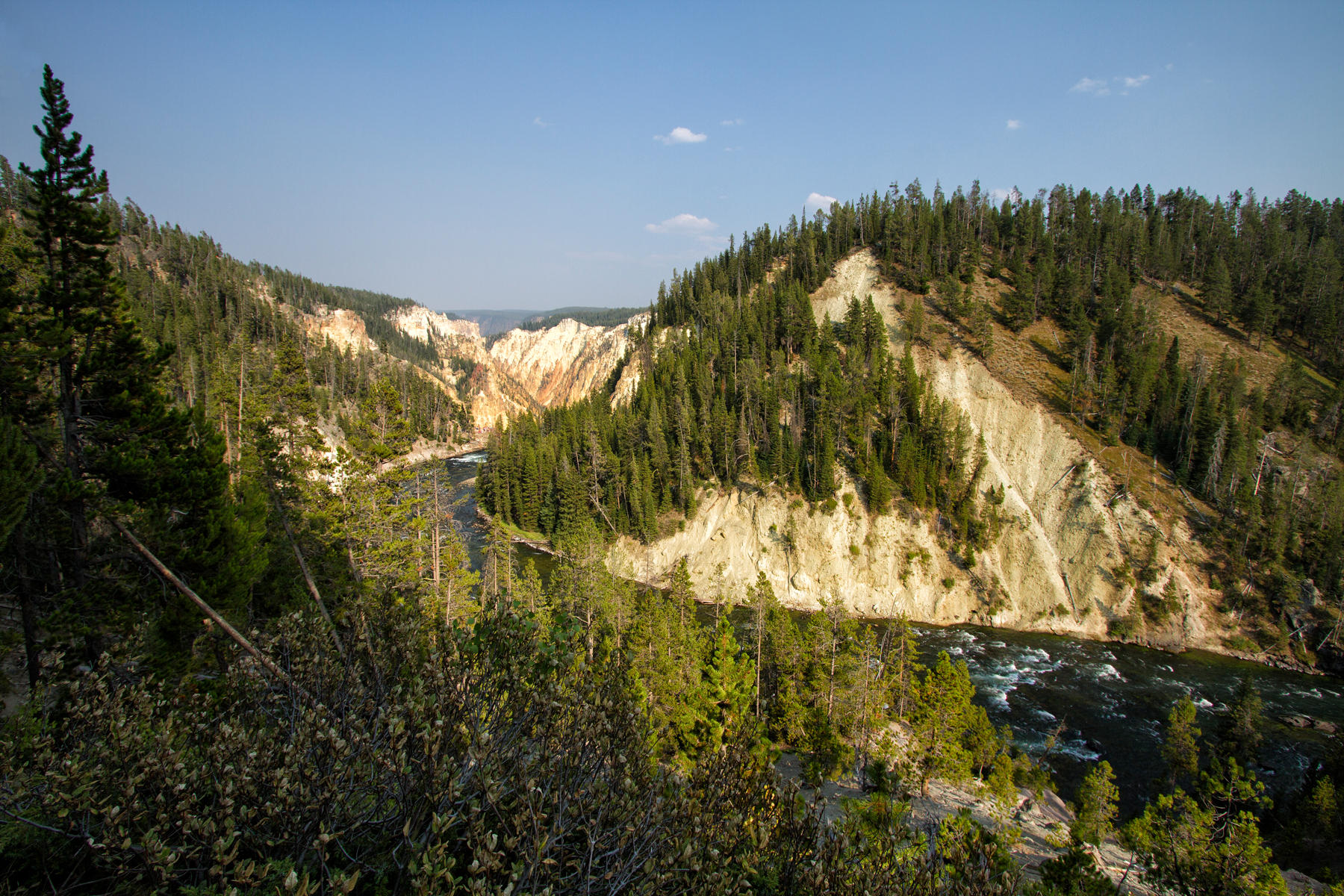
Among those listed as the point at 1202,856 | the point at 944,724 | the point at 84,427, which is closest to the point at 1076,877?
the point at 1202,856

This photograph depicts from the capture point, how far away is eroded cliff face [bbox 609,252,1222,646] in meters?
54.1

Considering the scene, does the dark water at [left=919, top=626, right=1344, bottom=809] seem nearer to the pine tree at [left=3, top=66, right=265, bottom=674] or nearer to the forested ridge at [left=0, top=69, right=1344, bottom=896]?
the forested ridge at [left=0, top=69, right=1344, bottom=896]

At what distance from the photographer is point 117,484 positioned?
1394 cm

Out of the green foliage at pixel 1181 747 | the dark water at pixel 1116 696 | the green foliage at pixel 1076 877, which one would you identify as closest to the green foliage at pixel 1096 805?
the green foliage at pixel 1181 747

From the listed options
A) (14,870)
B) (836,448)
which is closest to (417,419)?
(836,448)

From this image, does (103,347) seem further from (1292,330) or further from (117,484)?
(1292,330)

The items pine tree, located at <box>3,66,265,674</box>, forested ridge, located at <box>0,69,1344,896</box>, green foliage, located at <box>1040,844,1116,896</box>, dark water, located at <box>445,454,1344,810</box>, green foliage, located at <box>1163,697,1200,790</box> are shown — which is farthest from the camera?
dark water, located at <box>445,454,1344,810</box>

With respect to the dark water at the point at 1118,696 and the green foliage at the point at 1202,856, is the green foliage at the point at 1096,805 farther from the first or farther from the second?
the dark water at the point at 1118,696

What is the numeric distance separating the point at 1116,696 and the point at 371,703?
54.7m

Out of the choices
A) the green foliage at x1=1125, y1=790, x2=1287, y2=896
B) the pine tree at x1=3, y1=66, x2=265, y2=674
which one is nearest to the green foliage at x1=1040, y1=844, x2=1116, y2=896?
the green foliage at x1=1125, y1=790, x2=1287, y2=896

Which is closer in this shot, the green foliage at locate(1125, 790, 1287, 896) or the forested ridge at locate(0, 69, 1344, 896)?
the forested ridge at locate(0, 69, 1344, 896)

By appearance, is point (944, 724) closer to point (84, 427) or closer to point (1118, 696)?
point (1118, 696)

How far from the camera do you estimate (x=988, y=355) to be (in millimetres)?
73375

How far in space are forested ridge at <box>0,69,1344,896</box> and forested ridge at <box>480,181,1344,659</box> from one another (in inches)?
1133
